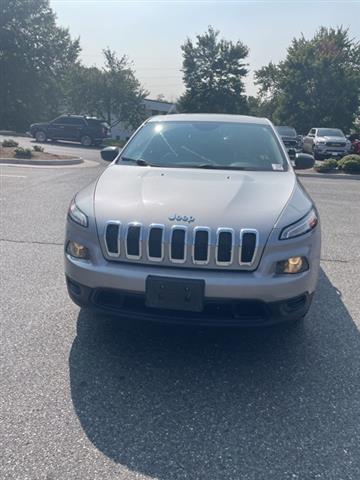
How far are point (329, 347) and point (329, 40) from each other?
4515 centimetres

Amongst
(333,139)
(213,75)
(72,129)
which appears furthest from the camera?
(213,75)

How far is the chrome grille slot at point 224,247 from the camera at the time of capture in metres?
2.74

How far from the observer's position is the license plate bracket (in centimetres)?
269

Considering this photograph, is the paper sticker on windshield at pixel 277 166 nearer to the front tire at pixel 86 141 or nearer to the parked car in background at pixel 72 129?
the parked car in background at pixel 72 129

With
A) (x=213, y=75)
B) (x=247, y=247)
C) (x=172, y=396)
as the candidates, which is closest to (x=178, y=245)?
(x=247, y=247)

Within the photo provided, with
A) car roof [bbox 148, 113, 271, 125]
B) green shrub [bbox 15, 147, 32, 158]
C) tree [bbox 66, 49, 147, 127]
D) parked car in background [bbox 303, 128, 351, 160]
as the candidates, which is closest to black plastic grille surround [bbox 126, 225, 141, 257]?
car roof [bbox 148, 113, 271, 125]

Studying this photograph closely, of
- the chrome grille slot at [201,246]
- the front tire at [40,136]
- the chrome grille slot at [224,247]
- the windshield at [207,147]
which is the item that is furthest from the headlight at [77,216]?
the front tire at [40,136]

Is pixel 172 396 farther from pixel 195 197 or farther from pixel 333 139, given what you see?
pixel 333 139

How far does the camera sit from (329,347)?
335 centimetres

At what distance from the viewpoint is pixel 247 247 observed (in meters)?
2.74

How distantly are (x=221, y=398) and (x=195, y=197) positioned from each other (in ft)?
4.36

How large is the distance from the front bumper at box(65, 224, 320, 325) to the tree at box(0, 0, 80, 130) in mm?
43438

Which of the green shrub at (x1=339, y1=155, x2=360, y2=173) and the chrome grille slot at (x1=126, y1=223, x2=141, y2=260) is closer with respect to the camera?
the chrome grille slot at (x1=126, y1=223, x2=141, y2=260)

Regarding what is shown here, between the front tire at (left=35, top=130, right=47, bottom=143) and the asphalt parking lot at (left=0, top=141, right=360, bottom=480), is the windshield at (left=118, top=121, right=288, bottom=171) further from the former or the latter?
the front tire at (left=35, top=130, right=47, bottom=143)
